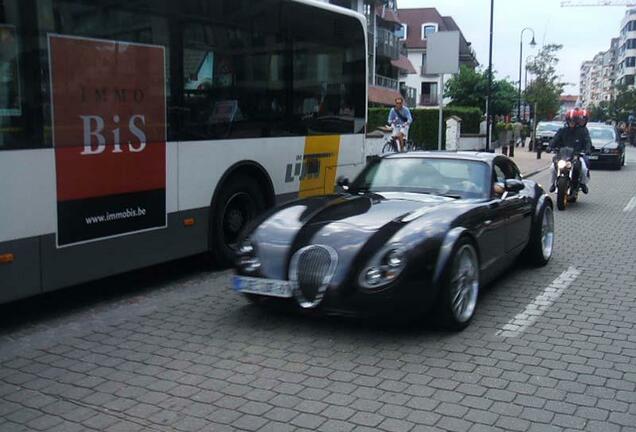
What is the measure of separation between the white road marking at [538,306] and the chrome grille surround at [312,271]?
1495 millimetres

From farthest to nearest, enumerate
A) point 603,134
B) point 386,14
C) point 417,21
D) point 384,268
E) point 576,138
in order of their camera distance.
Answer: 1. point 417,21
2. point 386,14
3. point 603,134
4. point 576,138
5. point 384,268

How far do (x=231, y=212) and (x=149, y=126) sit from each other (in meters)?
1.71

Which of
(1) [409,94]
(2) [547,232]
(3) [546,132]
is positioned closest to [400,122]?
(2) [547,232]

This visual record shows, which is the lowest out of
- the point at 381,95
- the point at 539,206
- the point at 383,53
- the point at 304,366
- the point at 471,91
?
the point at 304,366

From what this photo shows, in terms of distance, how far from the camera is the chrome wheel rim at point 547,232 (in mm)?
7863

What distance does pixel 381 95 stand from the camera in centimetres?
5666

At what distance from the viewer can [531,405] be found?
404cm

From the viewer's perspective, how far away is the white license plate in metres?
5.18

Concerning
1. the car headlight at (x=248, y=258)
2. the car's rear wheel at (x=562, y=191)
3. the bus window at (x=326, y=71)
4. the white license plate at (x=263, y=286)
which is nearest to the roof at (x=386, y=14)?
the car's rear wheel at (x=562, y=191)

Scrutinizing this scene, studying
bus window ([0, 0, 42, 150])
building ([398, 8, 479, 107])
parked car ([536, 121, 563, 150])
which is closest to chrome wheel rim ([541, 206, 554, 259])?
bus window ([0, 0, 42, 150])

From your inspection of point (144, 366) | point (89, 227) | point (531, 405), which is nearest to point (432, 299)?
point (531, 405)

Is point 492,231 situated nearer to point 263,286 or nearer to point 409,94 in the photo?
point 263,286

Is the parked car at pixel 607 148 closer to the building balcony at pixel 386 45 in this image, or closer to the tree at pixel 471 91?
→ the tree at pixel 471 91

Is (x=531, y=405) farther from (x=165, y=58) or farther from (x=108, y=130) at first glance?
(x=165, y=58)
